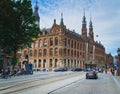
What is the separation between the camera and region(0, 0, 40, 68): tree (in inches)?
1287

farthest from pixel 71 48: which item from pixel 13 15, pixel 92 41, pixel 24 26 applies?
pixel 13 15

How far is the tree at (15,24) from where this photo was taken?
107 feet

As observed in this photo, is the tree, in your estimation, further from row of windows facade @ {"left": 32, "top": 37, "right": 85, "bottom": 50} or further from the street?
row of windows facade @ {"left": 32, "top": 37, "right": 85, "bottom": 50}

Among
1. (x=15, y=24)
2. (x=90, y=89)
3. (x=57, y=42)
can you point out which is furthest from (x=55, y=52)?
(x=90, y=89)

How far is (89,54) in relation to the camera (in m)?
121

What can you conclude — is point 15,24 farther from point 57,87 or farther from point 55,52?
point 55,52

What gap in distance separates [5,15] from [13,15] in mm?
3052

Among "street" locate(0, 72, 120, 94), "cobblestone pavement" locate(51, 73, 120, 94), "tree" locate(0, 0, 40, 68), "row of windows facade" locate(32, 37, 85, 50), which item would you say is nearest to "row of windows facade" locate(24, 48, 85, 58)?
"row of windows facade" locate(32, 37, 85, 50)

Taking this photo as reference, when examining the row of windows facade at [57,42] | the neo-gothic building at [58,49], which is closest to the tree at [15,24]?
the neo-gothic building at [58,49]

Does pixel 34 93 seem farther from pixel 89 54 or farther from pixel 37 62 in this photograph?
pixel 89 54

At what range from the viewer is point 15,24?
35562 mm

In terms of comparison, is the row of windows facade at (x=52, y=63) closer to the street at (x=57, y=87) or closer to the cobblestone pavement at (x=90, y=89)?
the street at (x=57, y=87)

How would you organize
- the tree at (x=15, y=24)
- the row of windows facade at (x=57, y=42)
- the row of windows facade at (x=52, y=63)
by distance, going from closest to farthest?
the tree at (x=15, y=24) → the row of windows facade at (x=52, y=63) → the row of windows facade at (x=57, y=42)

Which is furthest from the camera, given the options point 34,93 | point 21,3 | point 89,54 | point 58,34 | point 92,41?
point 92,41
